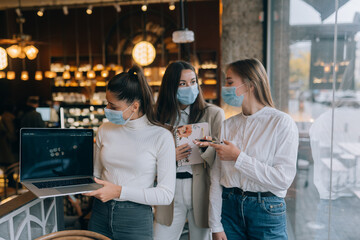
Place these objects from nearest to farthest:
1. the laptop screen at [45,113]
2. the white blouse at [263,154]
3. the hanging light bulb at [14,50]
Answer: the white blouse at [263,154]
the laptop screen at [45,113]
the hanging light bulb at [14,50]

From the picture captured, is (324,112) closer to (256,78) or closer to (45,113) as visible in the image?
(256,78)

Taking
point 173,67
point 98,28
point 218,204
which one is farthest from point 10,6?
point 218,204

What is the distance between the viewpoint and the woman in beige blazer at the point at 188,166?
6.22 ft

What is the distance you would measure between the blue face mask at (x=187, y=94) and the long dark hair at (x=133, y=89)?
324 millimetres

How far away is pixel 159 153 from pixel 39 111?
228 inches

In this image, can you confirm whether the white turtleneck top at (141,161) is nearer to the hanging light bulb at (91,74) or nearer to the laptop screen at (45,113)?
the laptop screen at (45,113)

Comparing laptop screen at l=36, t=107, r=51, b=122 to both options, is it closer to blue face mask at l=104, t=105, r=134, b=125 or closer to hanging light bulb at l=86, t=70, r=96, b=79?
hanging light bulb at l=86, t=70, r=96, b=79

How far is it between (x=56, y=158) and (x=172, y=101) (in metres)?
0.75

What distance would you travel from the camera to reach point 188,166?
193cm

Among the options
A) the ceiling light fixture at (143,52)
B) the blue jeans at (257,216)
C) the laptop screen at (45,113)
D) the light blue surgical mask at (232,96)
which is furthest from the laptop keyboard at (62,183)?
the laptop screen at (45,113)

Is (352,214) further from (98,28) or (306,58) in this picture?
(98,28)

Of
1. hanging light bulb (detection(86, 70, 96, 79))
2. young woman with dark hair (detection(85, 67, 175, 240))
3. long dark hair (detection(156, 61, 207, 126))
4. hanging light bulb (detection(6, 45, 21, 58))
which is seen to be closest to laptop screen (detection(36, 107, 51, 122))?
hanging light bulb (detection(6, 45, 21, 58))

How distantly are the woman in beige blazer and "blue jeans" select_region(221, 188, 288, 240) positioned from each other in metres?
0.34

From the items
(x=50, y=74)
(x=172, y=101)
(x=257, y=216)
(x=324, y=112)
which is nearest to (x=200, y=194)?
(x=257, y=216)
